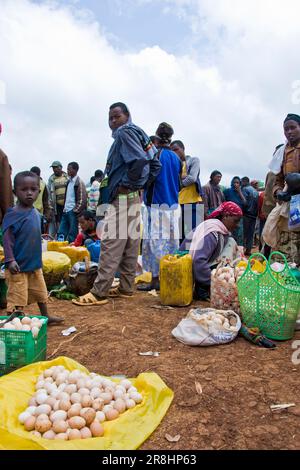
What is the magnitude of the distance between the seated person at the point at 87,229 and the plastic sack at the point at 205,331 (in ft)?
11.7

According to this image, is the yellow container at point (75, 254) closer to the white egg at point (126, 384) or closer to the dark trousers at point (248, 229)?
the white egg at point (126, 384)

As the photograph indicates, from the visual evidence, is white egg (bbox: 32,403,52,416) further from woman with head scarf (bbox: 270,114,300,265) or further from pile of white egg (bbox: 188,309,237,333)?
woman with head scarf (bbox: 270,114,300,265)

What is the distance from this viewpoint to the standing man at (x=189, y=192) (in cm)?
599

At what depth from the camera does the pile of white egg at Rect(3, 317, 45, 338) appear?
2.67m

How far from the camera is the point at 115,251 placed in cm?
450

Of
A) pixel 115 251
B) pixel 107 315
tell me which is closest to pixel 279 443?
pixel 107 315

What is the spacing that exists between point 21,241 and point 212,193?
5960 millimetres

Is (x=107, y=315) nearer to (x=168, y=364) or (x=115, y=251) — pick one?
(x=115, y=251)

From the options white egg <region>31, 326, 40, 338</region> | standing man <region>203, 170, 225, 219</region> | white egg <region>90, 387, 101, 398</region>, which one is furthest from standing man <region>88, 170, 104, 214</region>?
white egg <region>90, 387, 101, 398</region>

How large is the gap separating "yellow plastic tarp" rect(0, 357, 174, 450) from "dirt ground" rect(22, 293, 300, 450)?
3.1 inches

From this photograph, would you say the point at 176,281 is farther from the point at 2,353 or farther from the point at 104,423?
the point at 104,423

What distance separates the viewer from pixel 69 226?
8.66 metres

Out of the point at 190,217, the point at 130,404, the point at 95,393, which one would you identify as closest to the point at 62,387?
the point at 95,393
